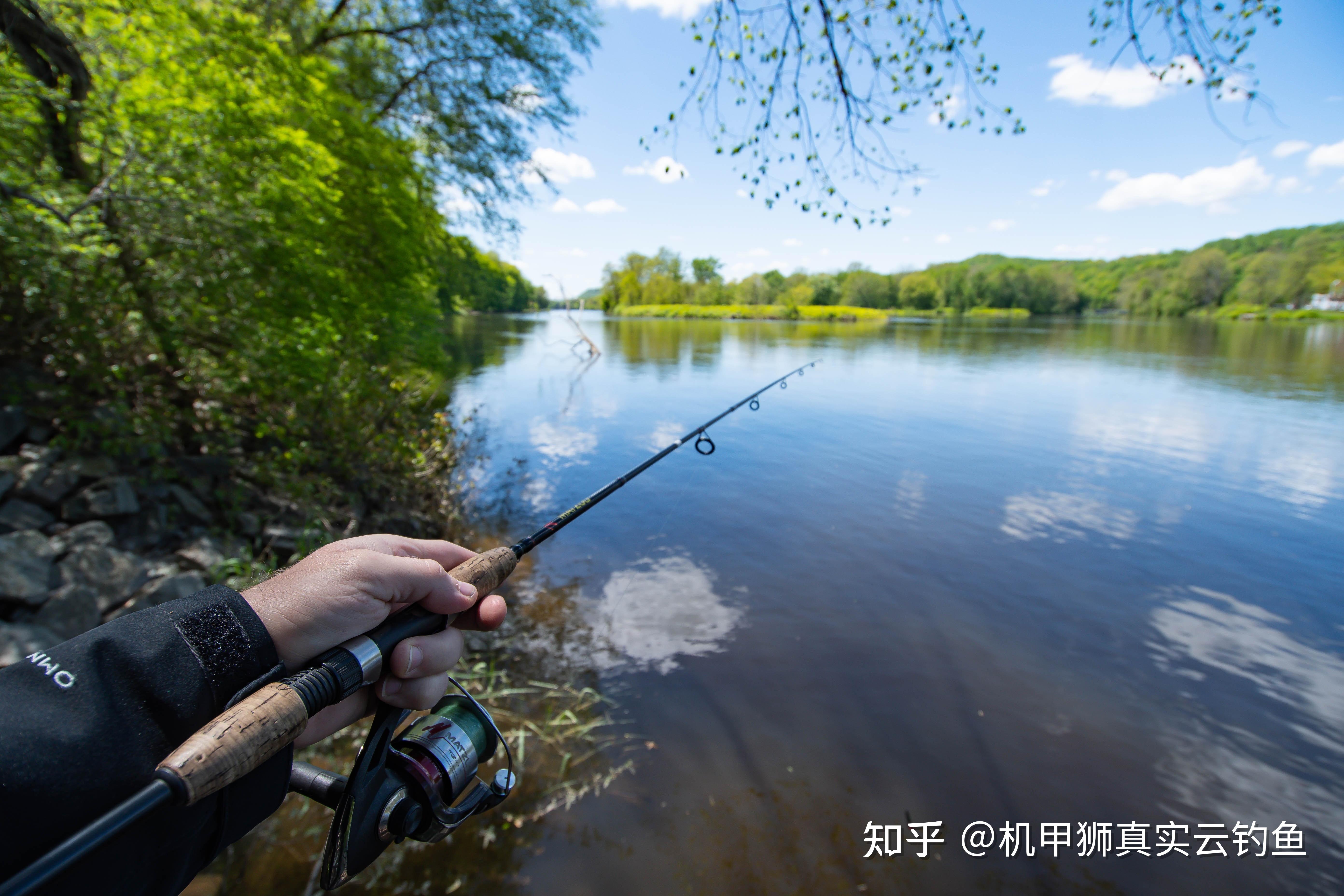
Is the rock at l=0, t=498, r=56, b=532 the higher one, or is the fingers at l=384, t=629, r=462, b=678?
the fingers at l=384, t=629, r=462, b=678

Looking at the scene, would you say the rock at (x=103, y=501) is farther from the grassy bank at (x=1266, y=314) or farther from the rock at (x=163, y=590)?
the grassy bank at (x=1266, y=314)

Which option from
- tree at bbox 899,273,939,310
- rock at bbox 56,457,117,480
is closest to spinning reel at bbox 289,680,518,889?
rock at bbox 56,457,117,480

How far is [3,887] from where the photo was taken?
26.8 inches

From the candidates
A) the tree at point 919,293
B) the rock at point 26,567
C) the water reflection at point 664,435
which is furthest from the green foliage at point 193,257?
the tree at point 919,293

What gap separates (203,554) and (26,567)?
1.25 metres

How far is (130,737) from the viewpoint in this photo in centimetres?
101

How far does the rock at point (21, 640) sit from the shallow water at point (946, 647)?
8.64 ft

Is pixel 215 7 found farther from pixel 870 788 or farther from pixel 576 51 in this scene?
pixel 870 788

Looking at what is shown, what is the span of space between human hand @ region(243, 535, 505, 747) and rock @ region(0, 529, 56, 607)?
393 cm

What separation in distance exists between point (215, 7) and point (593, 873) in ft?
31.8

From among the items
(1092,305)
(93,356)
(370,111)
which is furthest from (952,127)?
(1092,305)

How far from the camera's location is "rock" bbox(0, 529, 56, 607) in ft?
12.5

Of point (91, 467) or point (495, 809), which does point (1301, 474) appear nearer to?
point (495, 809)

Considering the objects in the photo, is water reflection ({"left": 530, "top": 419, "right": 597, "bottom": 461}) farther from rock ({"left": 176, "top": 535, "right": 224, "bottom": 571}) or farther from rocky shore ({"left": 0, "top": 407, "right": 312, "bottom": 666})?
rock ({"left": 176, "top": 535, "right": 224, "bottom": 571})
